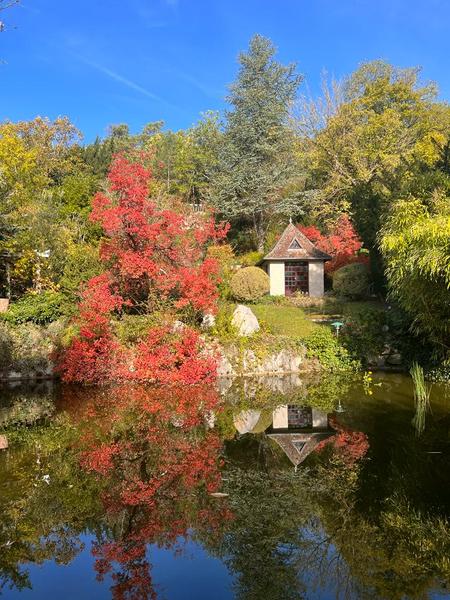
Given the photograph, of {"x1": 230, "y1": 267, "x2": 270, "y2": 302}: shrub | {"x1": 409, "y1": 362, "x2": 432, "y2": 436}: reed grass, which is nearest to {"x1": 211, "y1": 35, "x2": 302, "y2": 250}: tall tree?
{"x1": 230, "y1": 267, "x2": 270, "y2": 302}: shrub

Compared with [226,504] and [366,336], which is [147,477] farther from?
[366,336]

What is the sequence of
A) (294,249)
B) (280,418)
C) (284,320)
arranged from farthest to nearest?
1. (294,249)
2. (284,320)
3. (280,418)

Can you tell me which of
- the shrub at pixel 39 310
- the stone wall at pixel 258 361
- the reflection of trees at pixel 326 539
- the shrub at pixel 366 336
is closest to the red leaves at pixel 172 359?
the stone wall at pixel 258 361

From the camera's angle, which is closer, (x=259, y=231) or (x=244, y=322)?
(x=244, y=322)

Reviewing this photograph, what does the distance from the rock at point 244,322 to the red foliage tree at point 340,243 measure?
1131cm

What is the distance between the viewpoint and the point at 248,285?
2331cm

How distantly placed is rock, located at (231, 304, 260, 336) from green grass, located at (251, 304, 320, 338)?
44 centimetres

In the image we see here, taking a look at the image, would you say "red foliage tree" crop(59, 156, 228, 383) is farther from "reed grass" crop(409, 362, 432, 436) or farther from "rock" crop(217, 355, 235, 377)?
"reed grass" crop(409, 362, 432, 436)

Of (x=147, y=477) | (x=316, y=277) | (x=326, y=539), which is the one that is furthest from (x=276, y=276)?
(x=326, y=539)

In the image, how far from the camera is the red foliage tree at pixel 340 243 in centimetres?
2705

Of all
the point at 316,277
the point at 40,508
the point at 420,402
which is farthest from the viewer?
the point at 316,277

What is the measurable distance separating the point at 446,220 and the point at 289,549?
27.6ft

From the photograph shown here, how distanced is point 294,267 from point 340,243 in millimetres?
3791

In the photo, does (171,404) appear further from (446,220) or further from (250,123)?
(250,123)
